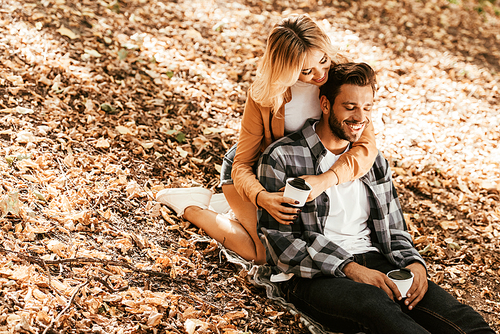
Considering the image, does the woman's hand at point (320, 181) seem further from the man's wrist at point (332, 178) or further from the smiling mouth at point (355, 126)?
the smiling mouth at point (355, 126)

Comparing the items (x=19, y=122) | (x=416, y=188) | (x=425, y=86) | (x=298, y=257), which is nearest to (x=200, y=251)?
(x=298, y=257)

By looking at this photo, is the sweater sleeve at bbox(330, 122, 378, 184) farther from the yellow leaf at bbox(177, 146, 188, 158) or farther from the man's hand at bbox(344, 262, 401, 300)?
the yellow leaf at bbox(177, 146, 188, 158)

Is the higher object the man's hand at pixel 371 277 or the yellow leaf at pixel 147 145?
the man's hand at pixel 371 277

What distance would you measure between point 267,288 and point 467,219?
7.62ft

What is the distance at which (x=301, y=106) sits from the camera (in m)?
3.21

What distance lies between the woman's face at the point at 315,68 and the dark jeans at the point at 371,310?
1.39 metres

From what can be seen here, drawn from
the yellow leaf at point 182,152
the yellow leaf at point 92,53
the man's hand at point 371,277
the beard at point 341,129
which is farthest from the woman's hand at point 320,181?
the yellow leaf at point 92,53

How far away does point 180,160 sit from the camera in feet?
14.1

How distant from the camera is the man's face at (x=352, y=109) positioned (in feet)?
9.79

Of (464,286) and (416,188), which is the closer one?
(464,286)

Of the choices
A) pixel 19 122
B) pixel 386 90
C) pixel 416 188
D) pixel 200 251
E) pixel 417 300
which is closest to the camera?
pixel 417 300

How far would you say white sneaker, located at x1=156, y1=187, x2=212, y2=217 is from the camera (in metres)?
3.69

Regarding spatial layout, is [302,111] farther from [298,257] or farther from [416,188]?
[416,188]

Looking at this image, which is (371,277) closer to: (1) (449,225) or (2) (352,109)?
(2) (352,109)
